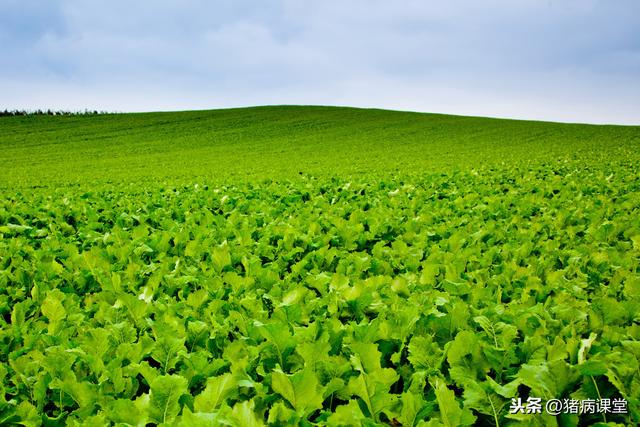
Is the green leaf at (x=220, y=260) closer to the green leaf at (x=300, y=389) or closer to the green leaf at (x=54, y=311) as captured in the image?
the green leaf at (x=54, y=311)

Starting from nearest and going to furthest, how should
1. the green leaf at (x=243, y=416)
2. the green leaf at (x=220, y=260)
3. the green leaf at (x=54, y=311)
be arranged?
the green leaf at (x=243, y=416) < the green leaf at (x=54, y=311) < the green leaf at (x=220, y=260)

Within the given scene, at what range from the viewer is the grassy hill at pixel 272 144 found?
2361cm

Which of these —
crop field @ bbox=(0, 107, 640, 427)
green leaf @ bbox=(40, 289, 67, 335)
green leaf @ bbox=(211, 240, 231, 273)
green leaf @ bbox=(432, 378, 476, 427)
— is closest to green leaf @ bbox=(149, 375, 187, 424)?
crop field @ bbox=(0, 107, 640, 427)

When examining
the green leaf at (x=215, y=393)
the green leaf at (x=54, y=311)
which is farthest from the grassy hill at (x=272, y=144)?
the green leaf at (x=215, y=393)

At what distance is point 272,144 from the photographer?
3825cm

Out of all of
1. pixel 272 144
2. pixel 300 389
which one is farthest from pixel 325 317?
pixel 272 144

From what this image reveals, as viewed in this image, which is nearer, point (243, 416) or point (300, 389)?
point (243, 416)

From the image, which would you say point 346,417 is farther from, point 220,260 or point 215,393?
point 220,260

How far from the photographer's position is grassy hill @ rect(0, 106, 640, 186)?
2361 cm

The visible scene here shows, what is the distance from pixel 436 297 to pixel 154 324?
5.13 ft

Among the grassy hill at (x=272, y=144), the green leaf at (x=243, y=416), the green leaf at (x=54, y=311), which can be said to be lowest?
the green leaf at (x=54, y=311)

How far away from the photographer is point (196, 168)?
26.0m

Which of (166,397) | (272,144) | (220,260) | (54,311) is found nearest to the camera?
(166,397)

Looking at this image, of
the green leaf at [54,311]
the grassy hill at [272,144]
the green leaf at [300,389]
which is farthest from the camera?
the grassy hill at [272,144]
